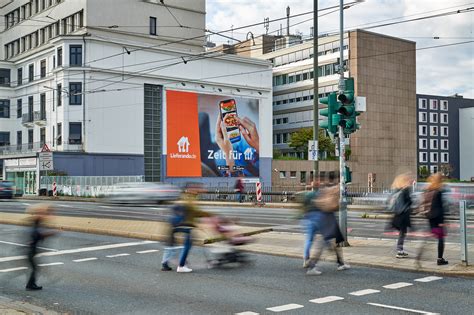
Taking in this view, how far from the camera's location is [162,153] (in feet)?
206

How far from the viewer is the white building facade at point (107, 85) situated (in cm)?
5809

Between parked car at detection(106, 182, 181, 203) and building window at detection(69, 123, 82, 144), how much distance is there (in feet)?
61.9

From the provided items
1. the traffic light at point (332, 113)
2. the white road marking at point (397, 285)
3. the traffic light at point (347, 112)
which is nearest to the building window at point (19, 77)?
the traffic light at point (332, 113)

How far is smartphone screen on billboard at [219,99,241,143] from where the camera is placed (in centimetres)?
6725

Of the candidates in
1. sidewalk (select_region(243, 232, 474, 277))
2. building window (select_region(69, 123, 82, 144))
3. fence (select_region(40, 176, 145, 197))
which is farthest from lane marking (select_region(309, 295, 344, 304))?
building window (select_region(69, 123, 82, 144))

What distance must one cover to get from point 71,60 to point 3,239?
43.0m

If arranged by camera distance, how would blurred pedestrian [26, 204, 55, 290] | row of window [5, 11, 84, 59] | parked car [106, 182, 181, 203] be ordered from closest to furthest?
blurred pedestrian [26, 204, 55, 290] → parked car [106, 182, 181, 203] → row of window [5, 11, 84, 59]

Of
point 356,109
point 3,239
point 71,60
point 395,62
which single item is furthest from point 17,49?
point 356,109

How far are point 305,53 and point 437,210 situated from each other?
72.8 meters

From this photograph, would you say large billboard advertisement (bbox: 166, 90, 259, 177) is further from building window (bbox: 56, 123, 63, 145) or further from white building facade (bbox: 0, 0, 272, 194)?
building window (bbox: 56, 123, 63, 145)

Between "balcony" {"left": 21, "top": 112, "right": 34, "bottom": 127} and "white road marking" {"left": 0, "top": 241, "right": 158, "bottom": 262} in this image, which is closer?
"white road marking" {"left": 0, "top": 241, "right": 158, "bottom": 262}

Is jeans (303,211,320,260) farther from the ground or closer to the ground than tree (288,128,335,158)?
closer to the ground

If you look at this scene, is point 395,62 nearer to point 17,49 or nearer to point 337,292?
point 17,49

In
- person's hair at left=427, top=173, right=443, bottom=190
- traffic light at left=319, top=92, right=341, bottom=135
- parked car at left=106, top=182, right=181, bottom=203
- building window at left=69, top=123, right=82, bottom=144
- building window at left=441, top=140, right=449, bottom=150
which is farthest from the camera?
building window at left=441, top=140, right=449, bottom=150
